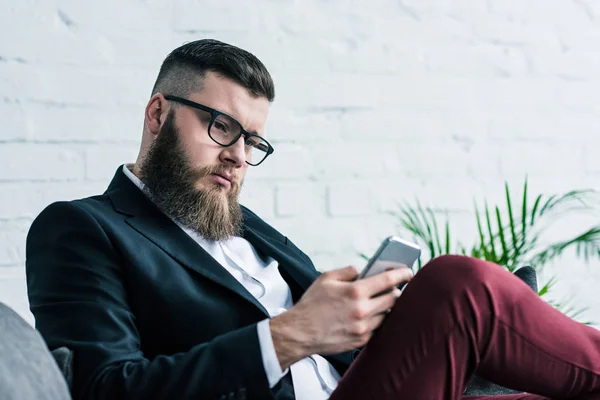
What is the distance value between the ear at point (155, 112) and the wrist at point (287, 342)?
674 mm

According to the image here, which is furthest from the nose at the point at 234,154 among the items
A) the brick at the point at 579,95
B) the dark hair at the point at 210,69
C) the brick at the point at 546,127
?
the brick at the point at 579,95

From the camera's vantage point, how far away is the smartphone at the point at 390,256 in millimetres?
1228

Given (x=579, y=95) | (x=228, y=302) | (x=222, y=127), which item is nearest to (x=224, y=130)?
(x=222, y=127)

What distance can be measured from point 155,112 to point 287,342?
725 mm

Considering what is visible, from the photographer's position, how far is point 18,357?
3.51ft

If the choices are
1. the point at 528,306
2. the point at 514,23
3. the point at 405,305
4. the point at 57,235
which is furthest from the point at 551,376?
the point at 514,23

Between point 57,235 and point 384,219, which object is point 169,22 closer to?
point 384,219

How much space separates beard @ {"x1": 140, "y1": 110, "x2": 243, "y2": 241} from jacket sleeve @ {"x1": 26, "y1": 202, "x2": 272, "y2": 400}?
233mm

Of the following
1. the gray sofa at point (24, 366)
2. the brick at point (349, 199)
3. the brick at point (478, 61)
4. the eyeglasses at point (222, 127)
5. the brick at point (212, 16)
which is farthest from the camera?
the brick at point (478, 61)

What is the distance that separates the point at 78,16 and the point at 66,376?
1.20 m

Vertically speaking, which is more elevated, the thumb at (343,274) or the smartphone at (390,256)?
→ the smartphone at (390,256)

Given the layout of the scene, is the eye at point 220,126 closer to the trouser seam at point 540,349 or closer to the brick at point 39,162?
the brick at point 39,162

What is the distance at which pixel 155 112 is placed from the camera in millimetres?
1779

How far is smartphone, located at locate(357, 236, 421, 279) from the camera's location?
48.3 inches
